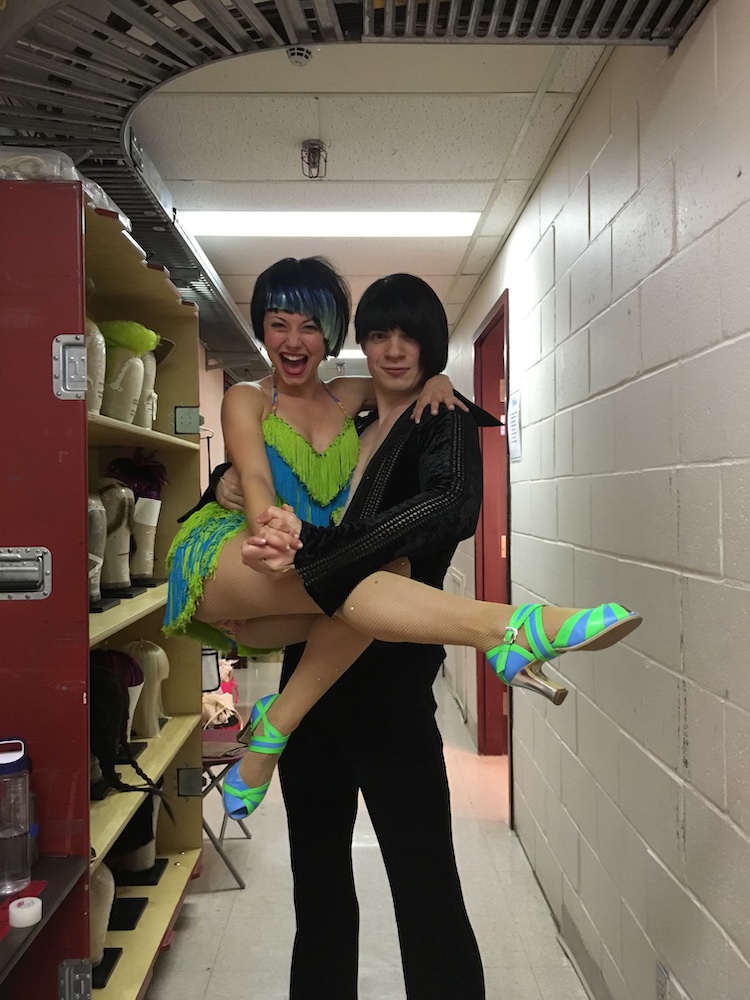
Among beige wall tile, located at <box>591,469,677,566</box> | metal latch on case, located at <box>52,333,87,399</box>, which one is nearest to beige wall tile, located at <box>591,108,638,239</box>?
beige wall tile, located at <box>591,469,677,566</box>

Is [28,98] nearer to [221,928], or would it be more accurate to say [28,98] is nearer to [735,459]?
[735,459]

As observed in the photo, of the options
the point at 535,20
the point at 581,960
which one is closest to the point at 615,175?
the point at 535,20

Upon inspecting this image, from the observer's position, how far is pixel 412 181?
2.82 metres

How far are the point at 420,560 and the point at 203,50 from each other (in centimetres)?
123

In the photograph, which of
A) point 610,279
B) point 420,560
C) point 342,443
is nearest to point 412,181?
point 610,279

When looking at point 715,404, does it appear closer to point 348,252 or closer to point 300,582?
point 300,582

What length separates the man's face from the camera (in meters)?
1.54

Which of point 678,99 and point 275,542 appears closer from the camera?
point 275,542

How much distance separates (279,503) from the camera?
154cm

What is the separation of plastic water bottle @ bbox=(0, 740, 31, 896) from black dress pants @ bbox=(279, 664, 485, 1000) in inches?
20.7

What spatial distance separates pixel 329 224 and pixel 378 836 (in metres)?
2.63

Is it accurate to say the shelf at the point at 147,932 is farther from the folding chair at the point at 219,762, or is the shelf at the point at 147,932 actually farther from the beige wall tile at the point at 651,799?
the beige wall tile at the point at 651,799

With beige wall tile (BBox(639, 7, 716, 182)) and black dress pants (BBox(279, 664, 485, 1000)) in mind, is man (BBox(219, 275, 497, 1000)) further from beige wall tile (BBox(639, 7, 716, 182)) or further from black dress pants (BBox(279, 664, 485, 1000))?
beige wall tile (BBox(639, 7, 716, 182))

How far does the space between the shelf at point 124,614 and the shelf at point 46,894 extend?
1.48 feet
